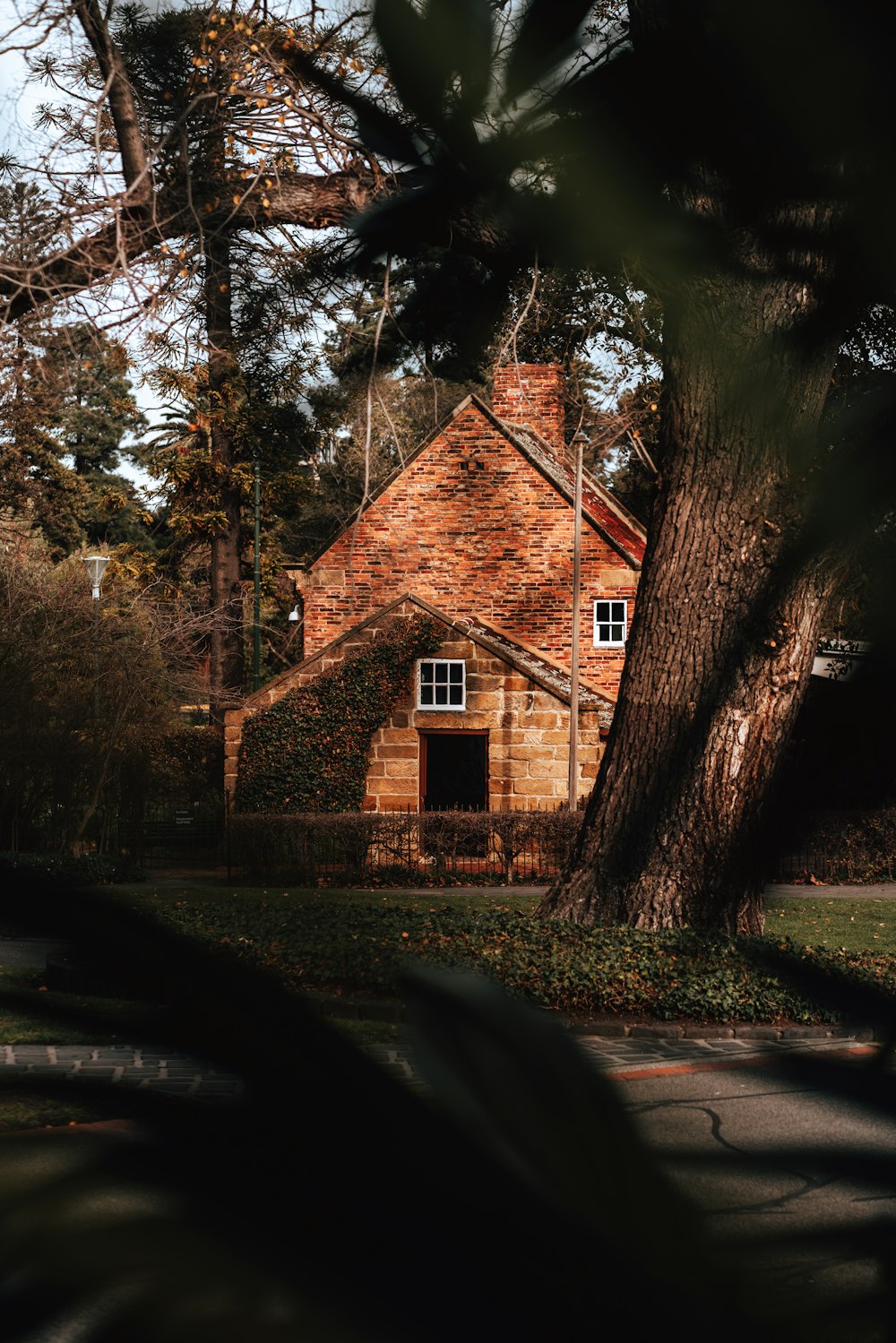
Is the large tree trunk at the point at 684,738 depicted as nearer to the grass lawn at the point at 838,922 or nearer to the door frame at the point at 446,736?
the grass lawn at the point at 838,922

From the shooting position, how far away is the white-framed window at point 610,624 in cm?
2327

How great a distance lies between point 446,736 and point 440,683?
1.08 m

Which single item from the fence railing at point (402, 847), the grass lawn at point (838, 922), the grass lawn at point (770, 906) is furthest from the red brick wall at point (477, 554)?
the grass lawn at point (838, 922)

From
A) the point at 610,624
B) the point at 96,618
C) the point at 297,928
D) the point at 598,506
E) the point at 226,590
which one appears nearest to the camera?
the point at 297,928

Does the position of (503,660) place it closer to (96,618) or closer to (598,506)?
(598,506)

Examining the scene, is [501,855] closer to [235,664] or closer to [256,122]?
[235,664]

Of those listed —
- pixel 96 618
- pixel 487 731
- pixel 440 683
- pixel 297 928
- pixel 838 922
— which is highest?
pixel 96 618

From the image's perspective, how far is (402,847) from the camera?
1881 cm

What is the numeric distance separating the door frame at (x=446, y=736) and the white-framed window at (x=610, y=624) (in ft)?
13.2

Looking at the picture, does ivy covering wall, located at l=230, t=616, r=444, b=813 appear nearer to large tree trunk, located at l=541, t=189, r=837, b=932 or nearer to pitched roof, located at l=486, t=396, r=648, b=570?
pitched roof, located at l=486, t=396, r=648, b=570

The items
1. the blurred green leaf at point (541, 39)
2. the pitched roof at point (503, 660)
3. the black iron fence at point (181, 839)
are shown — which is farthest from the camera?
the black iron fence at point (181, 839)

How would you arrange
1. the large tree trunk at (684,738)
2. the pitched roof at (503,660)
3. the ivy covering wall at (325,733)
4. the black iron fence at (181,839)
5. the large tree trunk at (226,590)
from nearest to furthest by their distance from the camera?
the large tree trunk at (684,738) < the pitched roof at (503,660) < the ivy covering wall at (325,733) < the black iron fence at (181,839) < the large tree trunk at (226,590)

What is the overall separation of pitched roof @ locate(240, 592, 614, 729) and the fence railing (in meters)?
1.96

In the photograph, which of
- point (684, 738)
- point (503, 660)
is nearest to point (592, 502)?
point (503, 660)
